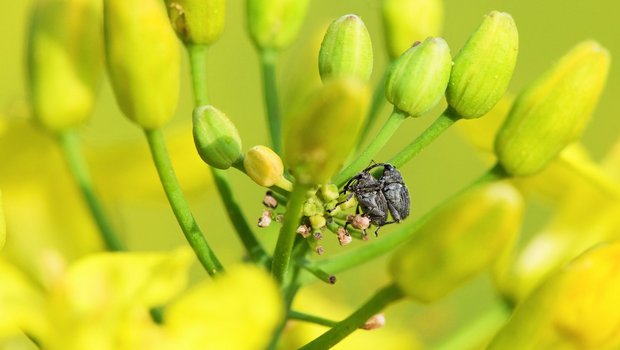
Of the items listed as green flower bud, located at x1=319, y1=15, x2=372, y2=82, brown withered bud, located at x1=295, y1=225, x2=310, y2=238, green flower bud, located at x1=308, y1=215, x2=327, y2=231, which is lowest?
brown withered bud, located at x1=295, y1=225, x2=310, y2=238

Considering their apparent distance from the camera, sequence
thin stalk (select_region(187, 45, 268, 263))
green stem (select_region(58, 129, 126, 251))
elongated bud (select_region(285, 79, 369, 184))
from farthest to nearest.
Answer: green stem (select_region(58, 129, 126, 251))
thin stalk (select_region(187, 45, 268, 263))
elongated bud (select_region(285, 79, 369, 184))

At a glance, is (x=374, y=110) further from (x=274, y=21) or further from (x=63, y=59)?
(x=63, y=59)

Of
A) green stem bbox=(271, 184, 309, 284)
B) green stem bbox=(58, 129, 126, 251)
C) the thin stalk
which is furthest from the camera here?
green stem bbox=(58, 129, 126, 251)

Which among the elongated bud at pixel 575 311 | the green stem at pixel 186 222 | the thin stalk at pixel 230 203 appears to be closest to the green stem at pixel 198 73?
the thin stalk at pixel 230 203

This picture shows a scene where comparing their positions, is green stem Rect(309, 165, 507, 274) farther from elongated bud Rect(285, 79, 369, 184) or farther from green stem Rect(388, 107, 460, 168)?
elongated bud Rect(285, 79, 369, 184)

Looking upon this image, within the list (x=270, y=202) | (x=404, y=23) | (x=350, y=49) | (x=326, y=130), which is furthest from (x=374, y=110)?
(x=326, y=130)

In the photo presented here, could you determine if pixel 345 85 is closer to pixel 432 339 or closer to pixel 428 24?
pixel 428 24

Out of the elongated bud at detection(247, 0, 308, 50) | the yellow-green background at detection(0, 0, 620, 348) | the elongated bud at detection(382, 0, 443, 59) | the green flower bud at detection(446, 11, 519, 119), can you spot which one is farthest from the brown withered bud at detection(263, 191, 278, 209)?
the yellow-green background at detection(0, 0, 620, 348)
